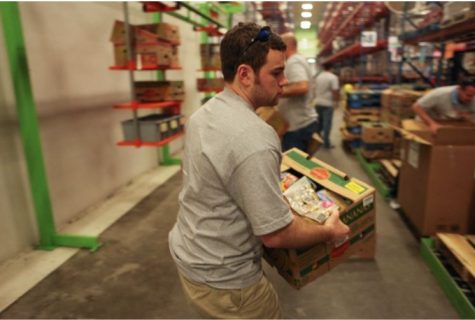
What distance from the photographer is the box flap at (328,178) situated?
149 cm

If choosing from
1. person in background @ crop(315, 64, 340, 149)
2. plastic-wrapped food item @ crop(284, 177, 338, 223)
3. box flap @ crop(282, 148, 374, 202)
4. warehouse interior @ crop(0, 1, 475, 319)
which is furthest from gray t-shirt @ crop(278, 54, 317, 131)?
person in background @ crop(315, 64, 340, 149)

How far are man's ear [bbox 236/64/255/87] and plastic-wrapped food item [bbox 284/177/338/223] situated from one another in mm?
495

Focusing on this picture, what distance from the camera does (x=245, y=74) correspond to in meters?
1.09

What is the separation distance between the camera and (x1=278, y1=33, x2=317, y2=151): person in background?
3.17 m

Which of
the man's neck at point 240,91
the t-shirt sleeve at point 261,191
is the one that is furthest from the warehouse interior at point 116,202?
the man's neck at point 240,91

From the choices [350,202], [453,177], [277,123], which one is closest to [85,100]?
[277,123]

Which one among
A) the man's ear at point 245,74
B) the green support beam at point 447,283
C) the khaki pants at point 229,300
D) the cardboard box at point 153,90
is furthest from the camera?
the cardboard box at point 153,90

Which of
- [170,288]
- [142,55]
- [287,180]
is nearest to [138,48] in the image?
[142,55]

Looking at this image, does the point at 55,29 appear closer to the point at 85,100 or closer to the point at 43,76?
the point at 43,76

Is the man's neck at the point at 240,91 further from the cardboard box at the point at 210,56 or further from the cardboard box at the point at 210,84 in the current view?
the cardboard box at the point at 210,84

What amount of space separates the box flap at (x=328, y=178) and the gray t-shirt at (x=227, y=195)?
1.50 feet

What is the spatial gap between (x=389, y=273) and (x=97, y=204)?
3.08 m

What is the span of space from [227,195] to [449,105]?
116 inches

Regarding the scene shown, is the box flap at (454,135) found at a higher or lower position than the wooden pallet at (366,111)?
higher
